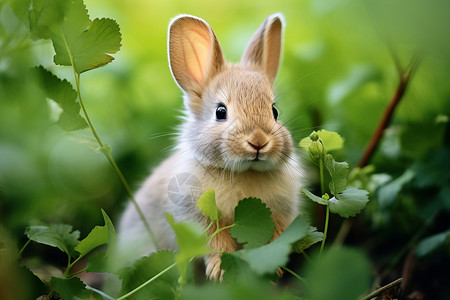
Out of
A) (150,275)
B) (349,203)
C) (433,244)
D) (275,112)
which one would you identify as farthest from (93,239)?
(433,244)

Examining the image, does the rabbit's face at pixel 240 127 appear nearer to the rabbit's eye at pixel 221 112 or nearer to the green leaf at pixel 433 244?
the rabbit's eye at pixel 221 112

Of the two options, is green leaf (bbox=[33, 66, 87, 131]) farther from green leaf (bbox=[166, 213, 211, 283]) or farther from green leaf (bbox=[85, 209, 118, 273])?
green leaf (bbox=[166, 213, 211, 283])

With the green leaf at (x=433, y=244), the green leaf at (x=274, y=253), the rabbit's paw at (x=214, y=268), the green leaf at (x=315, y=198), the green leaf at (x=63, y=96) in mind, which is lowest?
the green leaf at (x=433, y=244)

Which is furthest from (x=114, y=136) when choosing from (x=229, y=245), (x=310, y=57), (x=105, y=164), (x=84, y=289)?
(x=84, y=289)

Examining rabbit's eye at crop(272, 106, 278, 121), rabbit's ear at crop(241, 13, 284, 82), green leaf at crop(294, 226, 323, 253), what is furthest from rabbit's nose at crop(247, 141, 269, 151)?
rabbit's ear at crop(241, 13, 284, 82)

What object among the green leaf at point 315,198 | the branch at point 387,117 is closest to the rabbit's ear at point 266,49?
the branch at point 387,117

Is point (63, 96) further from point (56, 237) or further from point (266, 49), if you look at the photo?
point (266, 49)
